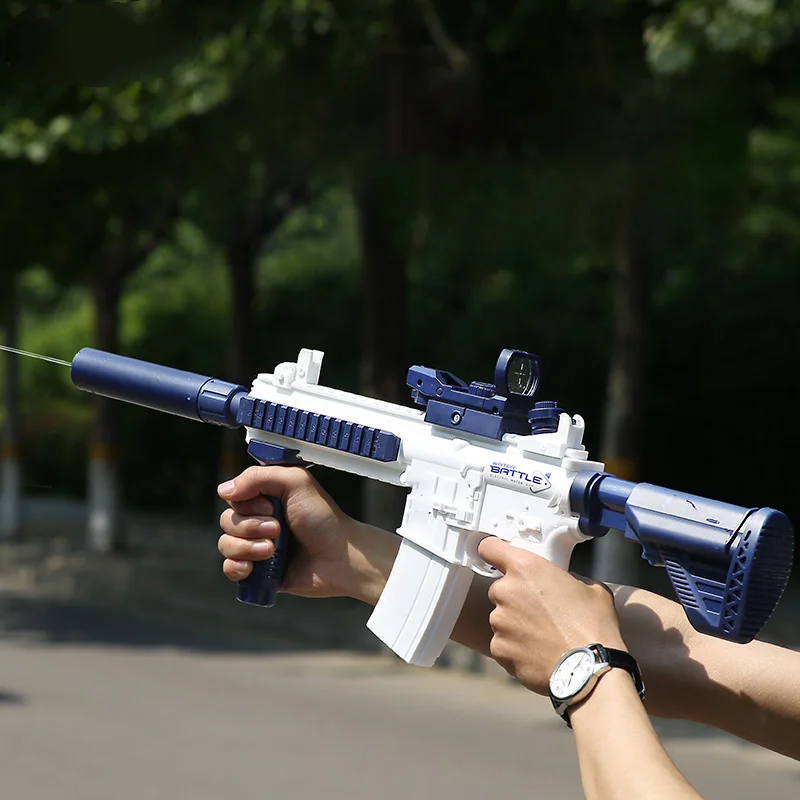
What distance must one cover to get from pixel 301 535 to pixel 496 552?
0.48 meters

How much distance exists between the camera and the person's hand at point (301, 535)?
2.19 m

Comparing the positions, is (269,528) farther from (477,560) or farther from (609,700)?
(609,700)

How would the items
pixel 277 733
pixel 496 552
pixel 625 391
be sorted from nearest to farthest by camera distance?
1. pixel 496 552
2. pixel 277 733
3. pixel 625 391

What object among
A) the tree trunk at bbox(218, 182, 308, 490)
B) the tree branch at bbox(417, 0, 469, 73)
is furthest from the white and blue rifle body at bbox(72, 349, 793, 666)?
the tree trunk at bbox(218, 182, 308, 490)

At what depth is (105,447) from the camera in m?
13.2

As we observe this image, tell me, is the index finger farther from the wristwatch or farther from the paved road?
the paved road

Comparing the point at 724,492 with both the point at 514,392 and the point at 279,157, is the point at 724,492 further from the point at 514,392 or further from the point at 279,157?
the point at 514,392

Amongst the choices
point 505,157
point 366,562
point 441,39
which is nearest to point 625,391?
point 505,157

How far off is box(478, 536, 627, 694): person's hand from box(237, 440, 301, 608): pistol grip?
0.52 metres

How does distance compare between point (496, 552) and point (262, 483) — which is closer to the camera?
point (496, 552)

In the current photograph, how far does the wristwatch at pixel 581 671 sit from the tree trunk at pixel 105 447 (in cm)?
1163

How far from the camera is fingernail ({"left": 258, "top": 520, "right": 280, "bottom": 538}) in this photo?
7.18ft

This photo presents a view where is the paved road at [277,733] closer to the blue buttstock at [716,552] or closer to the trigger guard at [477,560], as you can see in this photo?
the trigger guard at [477,560]

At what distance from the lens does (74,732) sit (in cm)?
670
